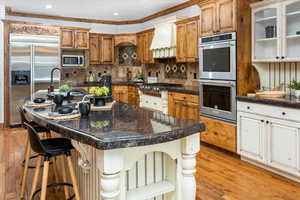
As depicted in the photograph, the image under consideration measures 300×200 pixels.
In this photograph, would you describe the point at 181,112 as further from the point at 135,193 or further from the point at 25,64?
the point at 25,64

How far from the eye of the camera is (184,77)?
6.14 metres

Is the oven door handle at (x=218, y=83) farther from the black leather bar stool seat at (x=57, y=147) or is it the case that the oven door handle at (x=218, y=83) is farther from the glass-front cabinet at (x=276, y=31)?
the black leather bar stool seat at (x=57, y=147)

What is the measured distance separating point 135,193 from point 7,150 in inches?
139

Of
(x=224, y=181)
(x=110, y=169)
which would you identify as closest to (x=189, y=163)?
(x=110, y=169)

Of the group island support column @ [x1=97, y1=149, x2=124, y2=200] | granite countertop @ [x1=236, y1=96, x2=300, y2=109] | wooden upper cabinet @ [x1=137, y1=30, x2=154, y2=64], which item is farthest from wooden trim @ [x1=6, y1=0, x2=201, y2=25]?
island support column @ [x1=97, y1=149, x2=124, y2=200]

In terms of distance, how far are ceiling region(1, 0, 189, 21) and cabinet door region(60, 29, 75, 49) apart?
1.52ft

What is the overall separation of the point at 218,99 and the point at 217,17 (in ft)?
4.22

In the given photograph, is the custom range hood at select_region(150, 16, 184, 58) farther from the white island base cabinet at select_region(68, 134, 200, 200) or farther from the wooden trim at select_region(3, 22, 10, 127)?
the white island base cabinet at select_region(68, 134, 200, 200)

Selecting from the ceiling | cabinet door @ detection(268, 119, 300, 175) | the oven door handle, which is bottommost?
cabinet door @ detection(268, 119, 300, 175)

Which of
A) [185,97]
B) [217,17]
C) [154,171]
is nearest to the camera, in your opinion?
[154,171]

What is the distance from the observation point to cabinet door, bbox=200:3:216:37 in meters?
4.24

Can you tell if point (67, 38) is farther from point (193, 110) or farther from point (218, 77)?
point (218, 77)

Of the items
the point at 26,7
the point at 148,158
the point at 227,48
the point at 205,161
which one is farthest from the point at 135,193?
the point at 26,7

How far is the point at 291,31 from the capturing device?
3.59 metres
